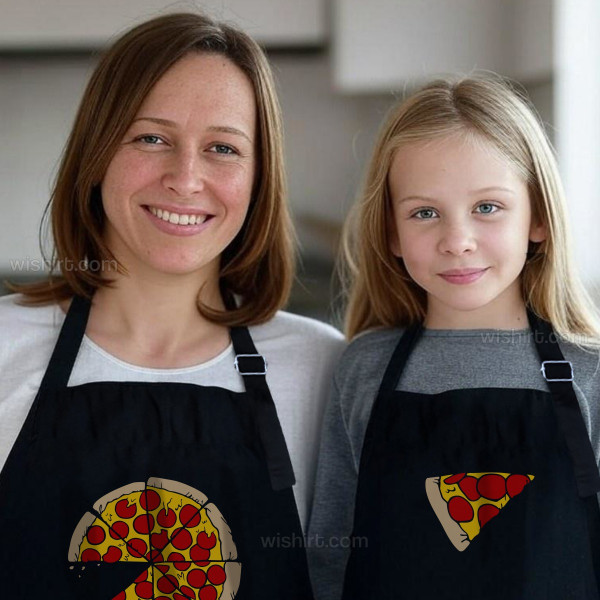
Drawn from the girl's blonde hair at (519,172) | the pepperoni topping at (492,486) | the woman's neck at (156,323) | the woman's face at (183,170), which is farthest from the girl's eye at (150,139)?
the pepperoni topping at (492,486)

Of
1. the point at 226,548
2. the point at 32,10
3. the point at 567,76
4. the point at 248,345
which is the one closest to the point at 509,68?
the point at 567,76

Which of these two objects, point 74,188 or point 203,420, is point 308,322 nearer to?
point 203,420

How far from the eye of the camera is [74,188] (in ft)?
4.56

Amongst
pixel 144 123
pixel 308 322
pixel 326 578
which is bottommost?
pixel 326 578

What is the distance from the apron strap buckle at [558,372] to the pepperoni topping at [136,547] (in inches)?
21.6

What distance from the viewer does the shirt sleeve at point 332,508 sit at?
53.0 inches

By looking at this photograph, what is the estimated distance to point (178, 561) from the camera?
1245 millimetres

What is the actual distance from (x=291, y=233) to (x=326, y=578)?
1.67ft

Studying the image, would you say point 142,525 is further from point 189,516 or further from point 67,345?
point 67,345

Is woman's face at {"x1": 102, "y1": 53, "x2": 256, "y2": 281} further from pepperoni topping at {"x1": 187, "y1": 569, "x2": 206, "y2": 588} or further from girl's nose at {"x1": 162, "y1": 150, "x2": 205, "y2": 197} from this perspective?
pepperoni topping at {"x1": 187, "y1": 569, "x2": 206, "y2": 588}

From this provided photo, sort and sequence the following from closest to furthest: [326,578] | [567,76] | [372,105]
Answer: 1. [326,578]
2. [567,76]
3. [372,105]

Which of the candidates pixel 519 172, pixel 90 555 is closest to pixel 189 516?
pixel 90 555

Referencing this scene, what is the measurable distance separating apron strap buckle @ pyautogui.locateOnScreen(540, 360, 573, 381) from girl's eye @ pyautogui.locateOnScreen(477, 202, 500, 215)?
20 centimetres

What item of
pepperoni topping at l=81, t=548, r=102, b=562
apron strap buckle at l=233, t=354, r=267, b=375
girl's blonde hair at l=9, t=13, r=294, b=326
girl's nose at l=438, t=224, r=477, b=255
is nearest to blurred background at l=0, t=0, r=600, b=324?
girl's blonde hair at l=9, t=13, r=294, b=326
